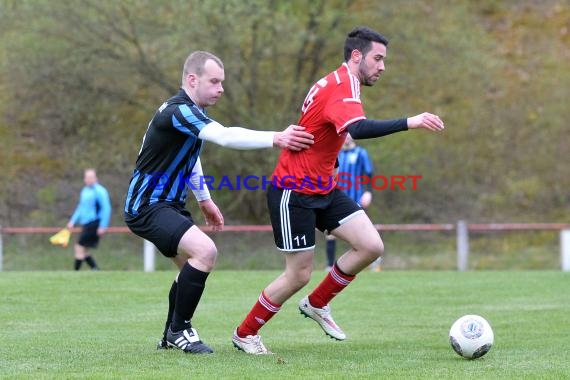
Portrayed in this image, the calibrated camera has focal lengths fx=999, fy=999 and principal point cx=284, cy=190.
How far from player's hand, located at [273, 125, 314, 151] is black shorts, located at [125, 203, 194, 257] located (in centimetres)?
92

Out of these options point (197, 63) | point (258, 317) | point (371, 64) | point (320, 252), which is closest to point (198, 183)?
point (197, 63)

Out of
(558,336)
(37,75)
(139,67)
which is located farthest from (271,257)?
(558,336)

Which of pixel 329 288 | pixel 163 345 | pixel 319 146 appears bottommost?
pixel 163 345

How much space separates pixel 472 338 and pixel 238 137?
1.98m

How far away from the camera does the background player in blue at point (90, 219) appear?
56.1ft

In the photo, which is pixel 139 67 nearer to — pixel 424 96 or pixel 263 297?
Result: pixel 424 96

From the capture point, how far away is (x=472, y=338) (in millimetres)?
6438

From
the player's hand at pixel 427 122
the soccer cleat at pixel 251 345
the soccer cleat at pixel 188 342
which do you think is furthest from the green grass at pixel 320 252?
the player's hand at pixel 427 122

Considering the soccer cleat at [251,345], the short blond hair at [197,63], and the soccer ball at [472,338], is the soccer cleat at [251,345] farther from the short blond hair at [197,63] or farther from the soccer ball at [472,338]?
the short blond hair at [197,63]

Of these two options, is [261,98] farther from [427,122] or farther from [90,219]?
[427,122]

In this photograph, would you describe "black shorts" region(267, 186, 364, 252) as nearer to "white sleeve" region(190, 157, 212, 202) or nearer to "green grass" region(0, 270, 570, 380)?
"white sleeve" region(190, 157, 212, 202)

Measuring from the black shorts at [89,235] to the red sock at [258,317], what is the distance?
10485 mm

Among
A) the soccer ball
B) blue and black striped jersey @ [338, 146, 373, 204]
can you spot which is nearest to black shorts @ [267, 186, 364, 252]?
the soccer ball

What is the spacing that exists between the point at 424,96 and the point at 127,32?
6.88 metres
